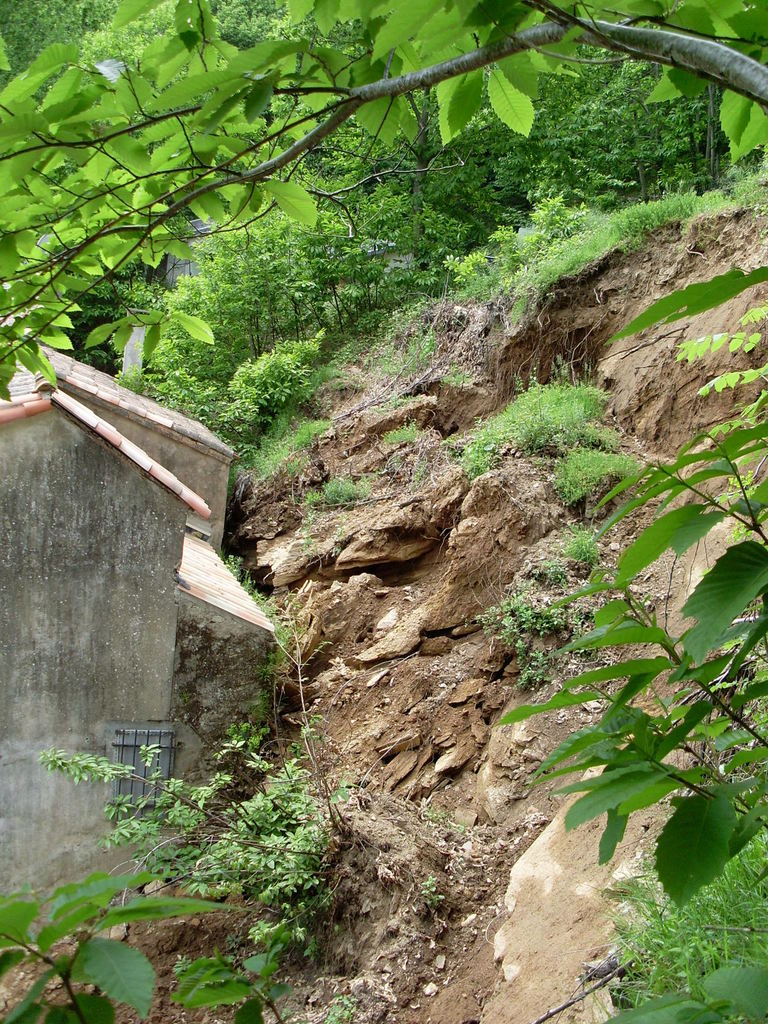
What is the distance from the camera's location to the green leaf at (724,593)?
130cm

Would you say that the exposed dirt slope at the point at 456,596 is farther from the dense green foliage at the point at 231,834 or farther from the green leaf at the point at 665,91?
the green leaf at the point at 665,91

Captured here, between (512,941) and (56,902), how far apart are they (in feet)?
15.3

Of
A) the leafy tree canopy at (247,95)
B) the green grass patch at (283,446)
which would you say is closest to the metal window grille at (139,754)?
the green grass patch at (283,446)

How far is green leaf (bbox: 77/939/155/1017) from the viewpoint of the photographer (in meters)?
1.01

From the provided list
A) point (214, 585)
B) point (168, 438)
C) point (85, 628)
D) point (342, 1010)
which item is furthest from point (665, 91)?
point (168, 438)

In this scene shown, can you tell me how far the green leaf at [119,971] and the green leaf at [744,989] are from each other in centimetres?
81

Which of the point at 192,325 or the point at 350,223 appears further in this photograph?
the point at 350,223

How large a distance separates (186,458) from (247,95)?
1039 centimetres

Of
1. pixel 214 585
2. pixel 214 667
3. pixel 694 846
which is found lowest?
pixel 694 846

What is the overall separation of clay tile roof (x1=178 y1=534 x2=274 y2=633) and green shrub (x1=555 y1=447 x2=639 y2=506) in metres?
3.28

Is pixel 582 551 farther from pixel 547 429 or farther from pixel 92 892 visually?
pixel 92 892

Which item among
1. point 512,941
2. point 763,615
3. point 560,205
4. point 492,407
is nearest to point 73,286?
point 763,615

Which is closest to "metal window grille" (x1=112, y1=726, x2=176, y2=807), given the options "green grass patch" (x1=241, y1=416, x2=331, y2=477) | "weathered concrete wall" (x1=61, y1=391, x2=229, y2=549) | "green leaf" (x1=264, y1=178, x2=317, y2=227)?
"weathered concrete wall" (x1=61, y1=391, x2=229, y2=549)

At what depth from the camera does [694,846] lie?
1396mm
